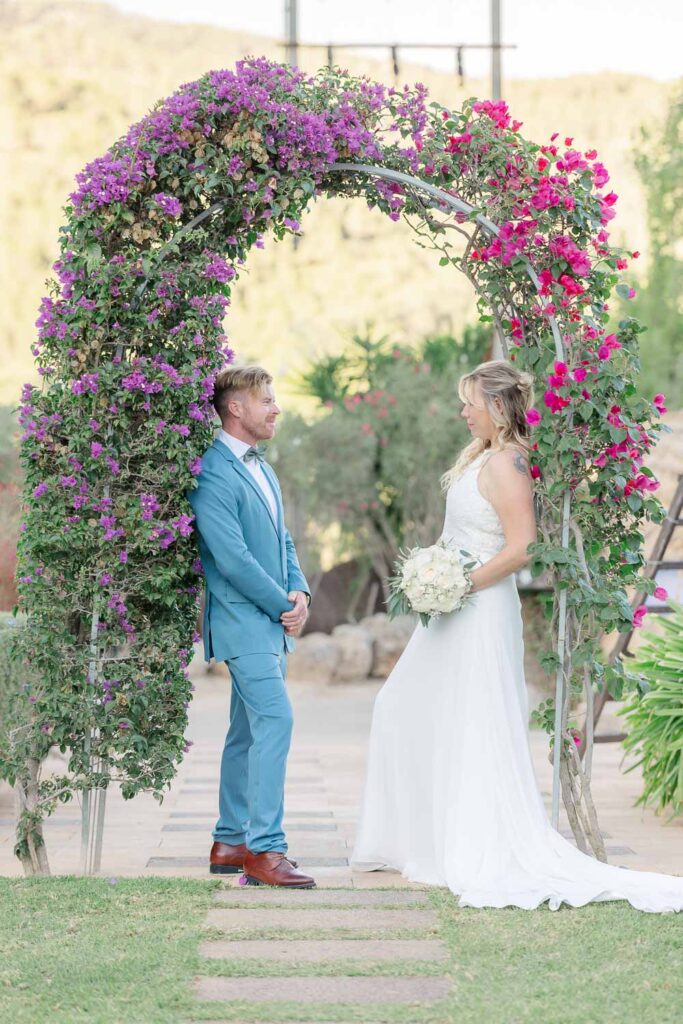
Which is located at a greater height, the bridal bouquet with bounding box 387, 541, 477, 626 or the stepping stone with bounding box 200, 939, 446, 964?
the bridal bouquet with bounding box 387, 541, 477, 626

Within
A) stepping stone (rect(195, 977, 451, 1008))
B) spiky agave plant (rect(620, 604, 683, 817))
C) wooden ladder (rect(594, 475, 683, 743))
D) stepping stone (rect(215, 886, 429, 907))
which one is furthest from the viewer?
wooden ladder (rect(594, 475, 683, 743))

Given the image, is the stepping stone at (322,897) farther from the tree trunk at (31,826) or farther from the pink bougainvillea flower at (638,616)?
the pink bougainvillea flower at (638,616)

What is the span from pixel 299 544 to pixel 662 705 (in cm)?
1097

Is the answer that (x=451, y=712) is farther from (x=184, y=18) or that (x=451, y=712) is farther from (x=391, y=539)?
(x=184, y=18)

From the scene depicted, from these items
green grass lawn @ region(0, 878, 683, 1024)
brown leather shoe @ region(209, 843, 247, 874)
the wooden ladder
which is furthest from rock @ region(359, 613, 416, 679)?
green grass lawn @ region(0, 878, 683, 1024)

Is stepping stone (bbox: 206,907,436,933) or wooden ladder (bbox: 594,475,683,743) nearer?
stepping stone (bbox: 206,907,436,933)

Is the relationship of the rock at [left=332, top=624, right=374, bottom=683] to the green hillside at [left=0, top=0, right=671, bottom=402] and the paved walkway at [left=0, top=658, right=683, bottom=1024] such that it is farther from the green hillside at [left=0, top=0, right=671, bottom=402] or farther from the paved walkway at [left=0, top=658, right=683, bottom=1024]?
the green hillside at [left=0, top=0, right=671, bottom=402]

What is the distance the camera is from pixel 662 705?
240 inches

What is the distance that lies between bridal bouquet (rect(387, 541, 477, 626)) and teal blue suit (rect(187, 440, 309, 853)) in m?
0.44

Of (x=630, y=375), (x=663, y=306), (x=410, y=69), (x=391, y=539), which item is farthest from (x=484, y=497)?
(x=410, y=69)

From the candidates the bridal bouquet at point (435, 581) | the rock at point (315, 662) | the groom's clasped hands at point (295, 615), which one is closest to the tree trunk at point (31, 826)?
the groom's clasped hands at point (295, 615)

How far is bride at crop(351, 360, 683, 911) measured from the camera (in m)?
4.50

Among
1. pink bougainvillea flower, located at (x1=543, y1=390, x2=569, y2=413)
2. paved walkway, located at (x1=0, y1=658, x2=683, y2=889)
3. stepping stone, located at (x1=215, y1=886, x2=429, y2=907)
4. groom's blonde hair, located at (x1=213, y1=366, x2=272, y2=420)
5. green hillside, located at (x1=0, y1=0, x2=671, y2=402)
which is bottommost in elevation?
paved walkway, located at (x1=0, y1=658, x2=683, y2=889)

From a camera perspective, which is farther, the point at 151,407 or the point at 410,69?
the point at 410,69
